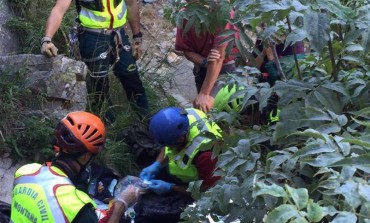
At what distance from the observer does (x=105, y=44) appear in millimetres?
5594

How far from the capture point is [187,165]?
13.0 feet

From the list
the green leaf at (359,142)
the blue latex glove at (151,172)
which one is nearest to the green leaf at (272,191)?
the green leaf at (359,142)

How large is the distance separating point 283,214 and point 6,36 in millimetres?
4980

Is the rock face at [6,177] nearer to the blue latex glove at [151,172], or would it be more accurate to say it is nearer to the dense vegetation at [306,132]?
the blue latex glove at [151,172]

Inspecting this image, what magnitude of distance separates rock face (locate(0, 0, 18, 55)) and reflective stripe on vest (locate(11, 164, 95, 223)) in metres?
2.89

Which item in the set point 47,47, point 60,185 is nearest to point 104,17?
point 47,47

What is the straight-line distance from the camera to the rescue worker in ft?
10.3

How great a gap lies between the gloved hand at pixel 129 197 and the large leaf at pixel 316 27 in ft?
6.96

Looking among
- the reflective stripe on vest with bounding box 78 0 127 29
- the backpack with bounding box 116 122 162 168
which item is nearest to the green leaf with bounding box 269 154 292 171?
the backpack with bounding box 116 122 162 168

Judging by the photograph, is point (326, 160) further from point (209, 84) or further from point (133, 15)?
point (133, 15)

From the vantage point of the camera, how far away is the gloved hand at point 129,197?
392 cm

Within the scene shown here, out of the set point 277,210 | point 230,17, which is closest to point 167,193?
point 230,17

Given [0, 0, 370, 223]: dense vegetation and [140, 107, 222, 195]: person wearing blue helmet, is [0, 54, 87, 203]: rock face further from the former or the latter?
[0, 0, 370, 223]: dense vegetation

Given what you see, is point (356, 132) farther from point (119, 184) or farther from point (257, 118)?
point (119, 184)
